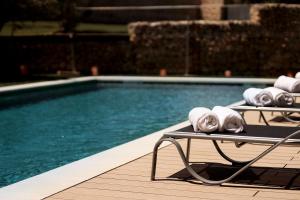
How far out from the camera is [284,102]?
781 cm

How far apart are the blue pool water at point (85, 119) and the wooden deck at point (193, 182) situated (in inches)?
62.8

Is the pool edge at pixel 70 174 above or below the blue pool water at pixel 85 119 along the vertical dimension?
above

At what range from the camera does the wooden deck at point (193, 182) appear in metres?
4.93

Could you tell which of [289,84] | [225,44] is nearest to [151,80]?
[225,44]

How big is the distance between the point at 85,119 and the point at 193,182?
251 inches

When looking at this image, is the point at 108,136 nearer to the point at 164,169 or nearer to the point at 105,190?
the point at 164,169

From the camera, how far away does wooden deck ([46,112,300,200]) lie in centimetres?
493

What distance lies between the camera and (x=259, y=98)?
7805 millimetres

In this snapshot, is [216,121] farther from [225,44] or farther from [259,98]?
[225,44]

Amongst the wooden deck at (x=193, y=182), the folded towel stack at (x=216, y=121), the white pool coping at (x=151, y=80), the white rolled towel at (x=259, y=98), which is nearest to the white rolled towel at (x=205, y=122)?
the folded towel stack at (x=216, y=121)

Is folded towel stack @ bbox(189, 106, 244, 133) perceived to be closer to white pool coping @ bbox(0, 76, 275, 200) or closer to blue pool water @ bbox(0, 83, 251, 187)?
white pool coping @ bbox(0, 76, 275, 200)

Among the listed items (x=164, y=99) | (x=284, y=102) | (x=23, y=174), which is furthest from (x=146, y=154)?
(x=164, y=99)

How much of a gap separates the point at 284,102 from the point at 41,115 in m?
5.75

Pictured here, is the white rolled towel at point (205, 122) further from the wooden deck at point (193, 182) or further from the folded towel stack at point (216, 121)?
the wooden deck at point (193, 182)
